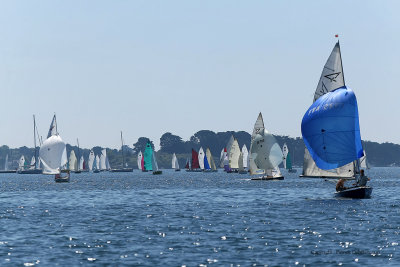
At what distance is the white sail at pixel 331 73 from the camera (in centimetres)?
6481

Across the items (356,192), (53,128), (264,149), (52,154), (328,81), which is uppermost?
(53,128)

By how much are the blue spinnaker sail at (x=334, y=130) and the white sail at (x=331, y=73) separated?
11.5 ft

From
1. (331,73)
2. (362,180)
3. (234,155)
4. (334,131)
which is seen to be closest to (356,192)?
(362,180)

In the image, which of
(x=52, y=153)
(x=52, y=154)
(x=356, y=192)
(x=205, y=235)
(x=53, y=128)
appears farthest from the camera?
(x=53, y=128)

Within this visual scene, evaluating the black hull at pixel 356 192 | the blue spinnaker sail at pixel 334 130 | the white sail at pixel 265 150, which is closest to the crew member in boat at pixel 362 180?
the black hull at pixel 356 192

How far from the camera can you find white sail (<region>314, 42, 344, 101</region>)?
213ft

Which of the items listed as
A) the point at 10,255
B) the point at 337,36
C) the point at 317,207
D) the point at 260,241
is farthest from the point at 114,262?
the point at 337,36

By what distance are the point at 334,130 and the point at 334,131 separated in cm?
9

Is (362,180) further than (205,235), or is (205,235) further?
(362,180)

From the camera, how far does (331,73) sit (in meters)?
65.0

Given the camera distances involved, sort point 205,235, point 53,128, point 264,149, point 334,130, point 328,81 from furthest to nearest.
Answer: point 53,128 → point 264,149 → point 328,81 → point 334,130 → point 205,235

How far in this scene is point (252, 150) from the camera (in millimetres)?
118562

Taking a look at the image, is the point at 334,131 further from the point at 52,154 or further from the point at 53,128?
the point at 53,128

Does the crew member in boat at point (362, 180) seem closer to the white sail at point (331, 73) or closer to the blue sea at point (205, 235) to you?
the blue sea at point (205, 235)
